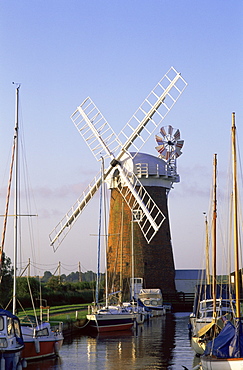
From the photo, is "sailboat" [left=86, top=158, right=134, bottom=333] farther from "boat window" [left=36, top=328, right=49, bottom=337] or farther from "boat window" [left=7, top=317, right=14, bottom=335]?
"boat window" [left=7, top=317, right=14, bottom=335]

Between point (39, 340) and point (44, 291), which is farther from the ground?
point (44, 291)

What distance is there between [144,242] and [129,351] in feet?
101

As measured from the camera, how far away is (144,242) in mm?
66000

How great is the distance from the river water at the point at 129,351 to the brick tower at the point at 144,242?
16.9m

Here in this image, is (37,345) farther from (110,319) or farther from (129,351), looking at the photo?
(110,319)

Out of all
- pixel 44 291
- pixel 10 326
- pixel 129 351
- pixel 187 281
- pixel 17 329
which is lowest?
pixel 129 351

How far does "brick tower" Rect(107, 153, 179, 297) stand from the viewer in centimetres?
6575

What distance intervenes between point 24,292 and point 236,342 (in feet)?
108

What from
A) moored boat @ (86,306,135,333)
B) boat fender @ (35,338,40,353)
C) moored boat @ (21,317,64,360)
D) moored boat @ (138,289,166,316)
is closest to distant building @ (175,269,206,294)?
moored boat @ (138,289,166,316)

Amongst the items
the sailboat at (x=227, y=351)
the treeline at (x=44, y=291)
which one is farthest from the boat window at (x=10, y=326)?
the treeline at (x=44, y=291)

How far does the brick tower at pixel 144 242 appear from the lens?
65.8m

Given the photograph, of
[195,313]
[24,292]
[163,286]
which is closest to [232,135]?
[195,313]

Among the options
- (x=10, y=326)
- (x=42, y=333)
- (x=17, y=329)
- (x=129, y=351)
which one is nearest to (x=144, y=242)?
(x=129, y=351)

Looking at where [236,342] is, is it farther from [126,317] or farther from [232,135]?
[126,317]
